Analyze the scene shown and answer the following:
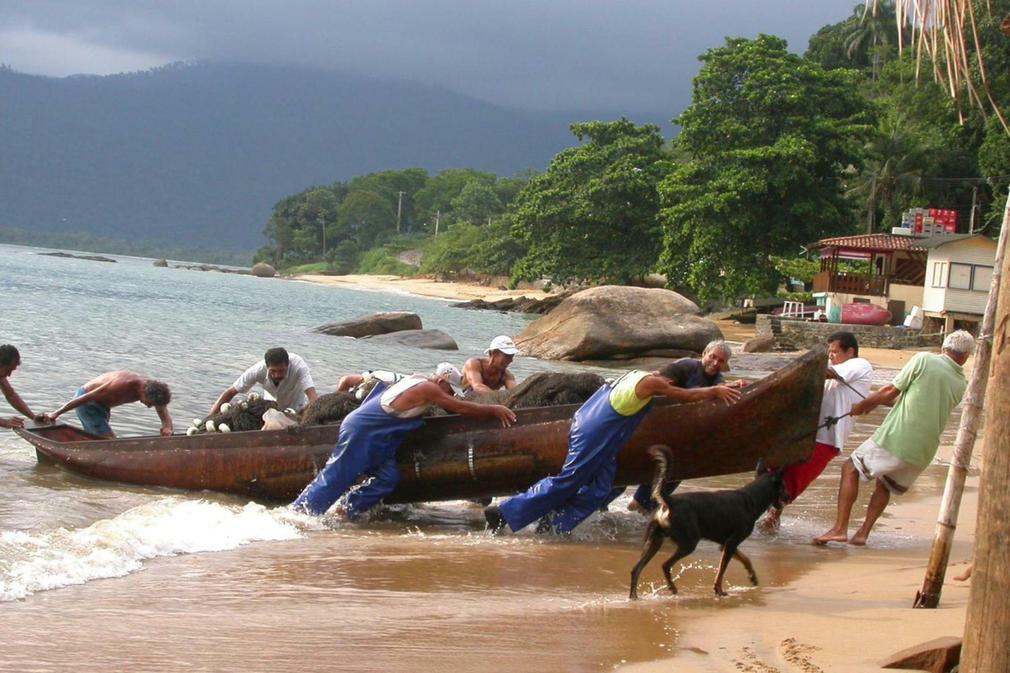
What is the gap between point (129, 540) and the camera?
25.4 feet

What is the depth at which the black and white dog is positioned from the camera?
263 inches

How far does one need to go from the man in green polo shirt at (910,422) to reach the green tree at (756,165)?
34913mm

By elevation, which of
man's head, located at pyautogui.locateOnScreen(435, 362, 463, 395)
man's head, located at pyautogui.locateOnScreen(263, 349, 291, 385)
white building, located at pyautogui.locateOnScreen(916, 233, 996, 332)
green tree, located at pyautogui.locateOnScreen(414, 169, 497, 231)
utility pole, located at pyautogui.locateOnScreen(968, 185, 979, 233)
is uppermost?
green tree, located at pyautogui.locateOnScreen(414, 169, 497, 231)

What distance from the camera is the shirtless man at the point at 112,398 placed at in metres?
11.5

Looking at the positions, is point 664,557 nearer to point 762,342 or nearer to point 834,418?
point 834,418

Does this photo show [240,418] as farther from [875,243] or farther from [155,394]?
[875,243]

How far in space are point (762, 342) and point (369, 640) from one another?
28842 millimetres

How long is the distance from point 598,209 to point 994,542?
51.7 meters

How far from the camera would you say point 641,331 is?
28.3 meters

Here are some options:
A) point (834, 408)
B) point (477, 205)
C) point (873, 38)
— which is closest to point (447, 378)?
point (834, 408)

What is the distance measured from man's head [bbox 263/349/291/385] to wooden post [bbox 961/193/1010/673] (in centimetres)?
774

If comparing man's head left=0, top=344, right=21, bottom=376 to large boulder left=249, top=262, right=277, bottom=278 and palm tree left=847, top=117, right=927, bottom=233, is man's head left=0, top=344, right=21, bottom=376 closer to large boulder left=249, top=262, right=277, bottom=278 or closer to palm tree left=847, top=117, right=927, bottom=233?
palm tree left=847, top=117, right=927, bottom=233

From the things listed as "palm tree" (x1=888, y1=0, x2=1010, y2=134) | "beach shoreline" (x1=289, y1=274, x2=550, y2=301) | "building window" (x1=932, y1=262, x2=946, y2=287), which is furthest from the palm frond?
"beach shoreline" (x1=289, y1=274, x2=550, y2=301)

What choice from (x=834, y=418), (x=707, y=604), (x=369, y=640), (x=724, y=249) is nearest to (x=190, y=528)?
(x=369, y=640)
